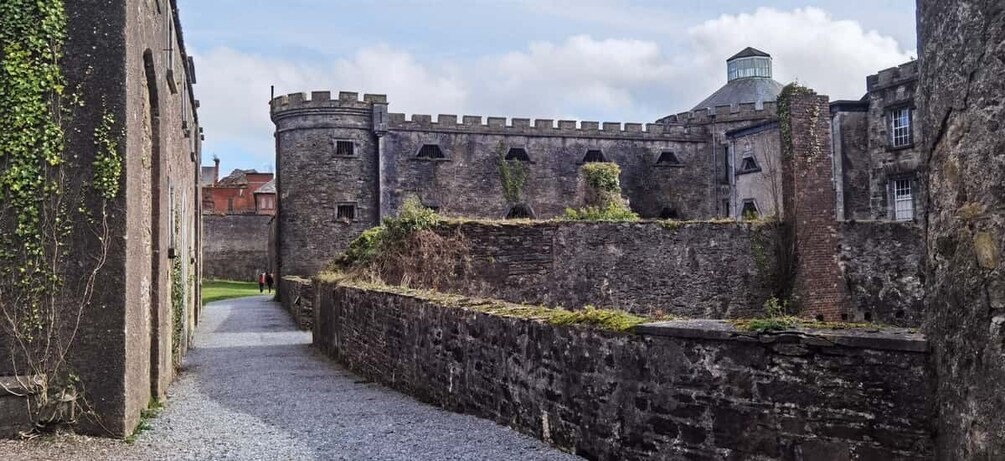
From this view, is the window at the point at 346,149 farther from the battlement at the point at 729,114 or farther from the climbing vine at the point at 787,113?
the climbing vine at the point at 787,113

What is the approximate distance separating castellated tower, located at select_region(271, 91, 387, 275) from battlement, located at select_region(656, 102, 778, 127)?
46.0ft

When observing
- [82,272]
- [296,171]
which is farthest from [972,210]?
[296,171]

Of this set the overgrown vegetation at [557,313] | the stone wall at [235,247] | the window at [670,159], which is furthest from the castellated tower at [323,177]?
the overgrown vegetation at [557,313]

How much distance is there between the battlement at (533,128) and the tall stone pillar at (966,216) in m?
30.9

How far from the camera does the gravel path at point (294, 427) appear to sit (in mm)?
7402

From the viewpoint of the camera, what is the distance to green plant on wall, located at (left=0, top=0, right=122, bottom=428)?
752cm

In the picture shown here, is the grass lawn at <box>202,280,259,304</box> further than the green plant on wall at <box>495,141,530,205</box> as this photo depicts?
Yes

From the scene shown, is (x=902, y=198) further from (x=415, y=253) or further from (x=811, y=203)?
(x=415, y=253)

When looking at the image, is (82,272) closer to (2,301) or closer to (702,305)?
(2,301)

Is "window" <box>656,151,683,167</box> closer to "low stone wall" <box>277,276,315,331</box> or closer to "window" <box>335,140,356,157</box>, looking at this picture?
"window" <box>335,140,356,157</box>

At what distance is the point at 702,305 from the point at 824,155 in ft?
15.4

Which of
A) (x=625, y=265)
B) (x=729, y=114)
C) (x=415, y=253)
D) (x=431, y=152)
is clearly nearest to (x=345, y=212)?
(x=431, y=152)

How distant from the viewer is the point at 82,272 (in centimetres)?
766

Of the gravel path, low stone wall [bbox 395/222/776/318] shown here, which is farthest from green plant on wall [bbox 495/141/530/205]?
the gravel path
